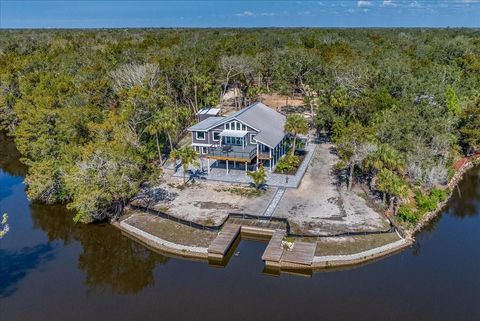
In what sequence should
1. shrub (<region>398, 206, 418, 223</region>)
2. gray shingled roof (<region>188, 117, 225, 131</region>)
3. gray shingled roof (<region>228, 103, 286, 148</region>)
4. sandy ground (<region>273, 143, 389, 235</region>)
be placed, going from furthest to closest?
gray shingled roof (<region>188, 117, 225, 131</region>), gray shingled roof (<region>228, 103, 286, 148</region>), shrub (<region>398, 206, 418, 223</region>), sandy ground (<region>273, 143, 389, 235</region>)

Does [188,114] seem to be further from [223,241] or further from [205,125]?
[223,241]

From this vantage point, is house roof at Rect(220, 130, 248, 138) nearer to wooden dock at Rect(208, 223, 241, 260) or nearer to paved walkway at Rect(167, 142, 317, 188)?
paved walkway at Rect(167, 142, 317, 188)

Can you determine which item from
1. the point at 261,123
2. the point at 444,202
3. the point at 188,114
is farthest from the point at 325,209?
the point at 188,114

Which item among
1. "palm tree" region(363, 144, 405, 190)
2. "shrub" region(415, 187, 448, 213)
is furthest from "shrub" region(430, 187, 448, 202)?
"palm tree" region(363, 144, 405, 190)

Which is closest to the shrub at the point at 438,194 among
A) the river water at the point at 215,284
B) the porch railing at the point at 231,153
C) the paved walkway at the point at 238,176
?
the river water at the point at 215,284

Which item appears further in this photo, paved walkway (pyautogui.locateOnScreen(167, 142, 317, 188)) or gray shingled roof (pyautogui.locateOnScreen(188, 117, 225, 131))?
gray shingled roof (pyautogui.locateOnScreen(188, 117, 225, 131))

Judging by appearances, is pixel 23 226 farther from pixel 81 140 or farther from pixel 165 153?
pixel 165 153
